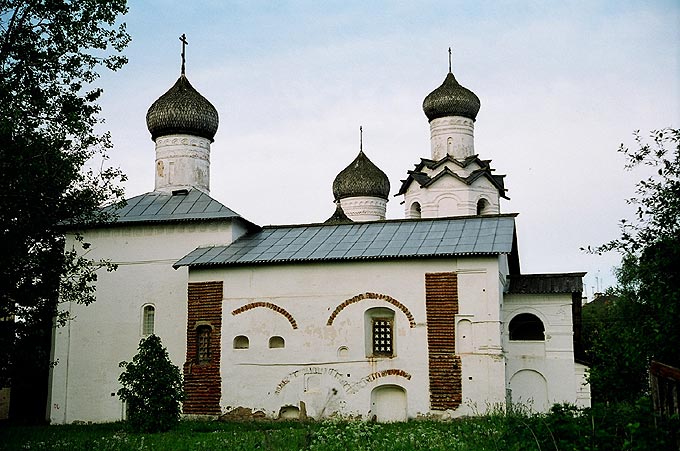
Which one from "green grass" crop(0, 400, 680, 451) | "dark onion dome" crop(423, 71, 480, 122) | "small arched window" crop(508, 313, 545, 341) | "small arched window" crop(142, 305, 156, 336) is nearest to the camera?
"green grass" crop(0, 400, 680, 451)

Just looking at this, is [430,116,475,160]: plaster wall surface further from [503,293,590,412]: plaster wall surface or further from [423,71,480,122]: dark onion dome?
[503,293,590,412]: plaster wall surface

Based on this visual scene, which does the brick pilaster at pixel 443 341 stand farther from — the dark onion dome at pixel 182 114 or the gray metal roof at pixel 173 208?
the dark onion dome at pixel 182 114

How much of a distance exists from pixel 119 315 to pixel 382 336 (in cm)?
656

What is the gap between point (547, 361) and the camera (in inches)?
693

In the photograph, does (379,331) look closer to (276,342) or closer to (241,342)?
(276,342)

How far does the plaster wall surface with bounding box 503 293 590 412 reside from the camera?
17438 mm

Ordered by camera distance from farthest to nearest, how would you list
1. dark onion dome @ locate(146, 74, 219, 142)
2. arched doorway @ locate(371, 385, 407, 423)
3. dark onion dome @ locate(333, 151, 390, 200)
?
1. dark onion dome @ locate(333, 151, 390, 200)
2. dark onion dome @ locate(146, 74, 219, 142)
3. arched doorway @ locate(371, 385, 407, 423)

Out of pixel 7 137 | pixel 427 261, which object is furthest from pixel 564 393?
pixel 7 137

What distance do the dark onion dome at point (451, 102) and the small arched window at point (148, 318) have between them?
414 inches

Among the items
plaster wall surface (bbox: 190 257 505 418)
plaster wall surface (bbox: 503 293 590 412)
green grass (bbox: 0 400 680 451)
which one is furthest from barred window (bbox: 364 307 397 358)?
plaster wall surface (bbox: 503 293 590 412)

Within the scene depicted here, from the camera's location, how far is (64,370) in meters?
18.6

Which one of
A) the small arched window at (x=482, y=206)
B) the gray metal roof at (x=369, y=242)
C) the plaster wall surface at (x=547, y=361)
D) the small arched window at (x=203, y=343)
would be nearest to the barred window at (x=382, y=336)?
the gray metal roof at (x=369, y=242)

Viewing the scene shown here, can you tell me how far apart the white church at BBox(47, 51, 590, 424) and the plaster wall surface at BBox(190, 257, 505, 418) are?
0.03 metres

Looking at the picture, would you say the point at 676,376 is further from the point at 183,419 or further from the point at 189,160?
the point at 189,160
